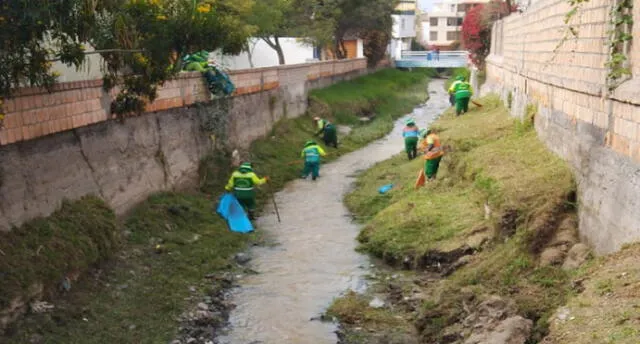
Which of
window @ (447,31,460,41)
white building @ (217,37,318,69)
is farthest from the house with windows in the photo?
white building @ (217,37,318,69)

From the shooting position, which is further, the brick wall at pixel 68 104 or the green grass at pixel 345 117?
the green grass at pixel 345 117

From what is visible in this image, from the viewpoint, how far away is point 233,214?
14.4 meters

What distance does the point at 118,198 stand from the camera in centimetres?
1209

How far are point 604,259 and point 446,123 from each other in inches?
544

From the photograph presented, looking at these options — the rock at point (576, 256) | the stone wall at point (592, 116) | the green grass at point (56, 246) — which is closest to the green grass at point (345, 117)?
the green grass at point (56, 246)

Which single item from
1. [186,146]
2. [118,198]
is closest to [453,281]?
[118,198]

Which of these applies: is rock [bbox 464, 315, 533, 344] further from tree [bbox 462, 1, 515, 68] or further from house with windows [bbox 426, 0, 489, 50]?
house with windows [bbox 426, 0, 489, 50]

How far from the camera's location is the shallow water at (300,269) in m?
9.36

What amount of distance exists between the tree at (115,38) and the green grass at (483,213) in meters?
4.67

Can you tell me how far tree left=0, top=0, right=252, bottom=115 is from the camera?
807 centimetres

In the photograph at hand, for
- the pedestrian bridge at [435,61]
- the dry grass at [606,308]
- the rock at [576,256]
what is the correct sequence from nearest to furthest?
1. the dry grass at [606,308]
2. the rock at [576,256]
3. the pedestrian bridge at [435,61]

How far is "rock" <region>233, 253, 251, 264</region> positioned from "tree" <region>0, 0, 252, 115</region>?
320 centimetres

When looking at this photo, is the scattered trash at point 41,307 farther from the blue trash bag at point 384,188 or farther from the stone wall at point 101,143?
the blue trash bag at point 384,188

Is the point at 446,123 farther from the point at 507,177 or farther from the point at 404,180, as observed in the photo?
the point at 507,177
